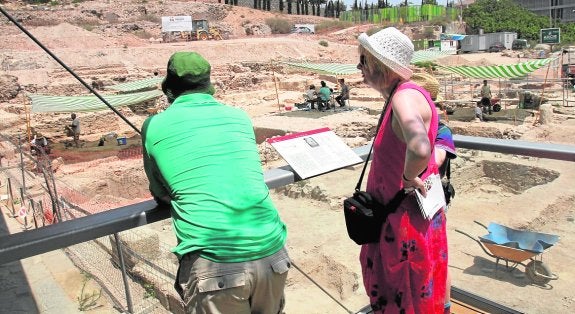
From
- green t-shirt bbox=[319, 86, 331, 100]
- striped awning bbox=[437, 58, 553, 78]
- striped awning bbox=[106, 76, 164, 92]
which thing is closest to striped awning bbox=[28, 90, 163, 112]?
striped awning bbox=[106, 76, 164, 92]

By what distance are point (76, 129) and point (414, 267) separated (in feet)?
55.4

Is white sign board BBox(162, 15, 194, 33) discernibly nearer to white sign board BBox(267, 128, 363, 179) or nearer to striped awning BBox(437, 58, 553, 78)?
striped awning BBox(437, 58, 553, 78)

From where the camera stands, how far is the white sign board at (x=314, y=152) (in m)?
2.38

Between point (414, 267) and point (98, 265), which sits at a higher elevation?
point (414, 267)

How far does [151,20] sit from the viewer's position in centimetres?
4700

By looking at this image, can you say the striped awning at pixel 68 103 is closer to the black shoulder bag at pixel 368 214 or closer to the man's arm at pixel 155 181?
the man's arm at pixel 155 181

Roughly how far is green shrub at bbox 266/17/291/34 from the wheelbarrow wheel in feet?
163

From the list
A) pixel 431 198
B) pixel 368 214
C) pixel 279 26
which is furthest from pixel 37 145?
pixel 279 26

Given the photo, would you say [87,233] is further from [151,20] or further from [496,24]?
[496,24]

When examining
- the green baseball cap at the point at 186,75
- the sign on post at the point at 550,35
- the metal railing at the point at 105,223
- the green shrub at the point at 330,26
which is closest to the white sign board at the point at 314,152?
the metal railing at the point at 105,223

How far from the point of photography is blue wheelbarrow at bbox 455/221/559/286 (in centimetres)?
452

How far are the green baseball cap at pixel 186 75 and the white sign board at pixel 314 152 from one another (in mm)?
561

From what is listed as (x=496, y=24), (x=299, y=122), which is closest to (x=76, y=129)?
(x=299, y=122)

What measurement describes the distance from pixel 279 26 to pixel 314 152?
51.7m
